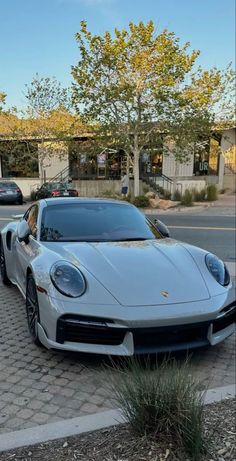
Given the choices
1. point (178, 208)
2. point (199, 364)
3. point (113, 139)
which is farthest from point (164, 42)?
point (199, 364)

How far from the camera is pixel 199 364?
356 cm

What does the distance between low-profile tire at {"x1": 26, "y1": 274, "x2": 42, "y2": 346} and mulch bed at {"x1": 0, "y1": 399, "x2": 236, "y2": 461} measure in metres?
1.40

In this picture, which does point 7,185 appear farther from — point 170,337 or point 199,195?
point 170,337

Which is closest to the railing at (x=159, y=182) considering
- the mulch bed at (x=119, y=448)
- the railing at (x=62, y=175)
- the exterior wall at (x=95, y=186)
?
the exterior wall at (x=95, y=186)

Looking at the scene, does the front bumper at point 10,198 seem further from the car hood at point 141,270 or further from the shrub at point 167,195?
A: the car hood at point 141,270

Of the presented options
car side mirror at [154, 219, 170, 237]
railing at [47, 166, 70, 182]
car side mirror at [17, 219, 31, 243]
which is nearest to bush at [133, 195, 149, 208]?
railing at [47, 166, 70, 182]

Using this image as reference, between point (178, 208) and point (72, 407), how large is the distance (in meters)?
17.6

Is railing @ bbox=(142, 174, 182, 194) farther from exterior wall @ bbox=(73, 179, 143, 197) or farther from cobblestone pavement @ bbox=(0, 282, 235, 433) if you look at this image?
cobblestone pavement @ bbox=(0, 282, 235, 433)

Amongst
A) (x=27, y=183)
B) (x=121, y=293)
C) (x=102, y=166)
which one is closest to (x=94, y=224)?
(x=121, y=293)

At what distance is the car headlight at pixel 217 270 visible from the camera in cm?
375

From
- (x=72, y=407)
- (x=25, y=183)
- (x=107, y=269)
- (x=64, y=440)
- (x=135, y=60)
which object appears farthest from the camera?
(x=25, y=183)

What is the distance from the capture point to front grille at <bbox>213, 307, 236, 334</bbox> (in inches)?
136

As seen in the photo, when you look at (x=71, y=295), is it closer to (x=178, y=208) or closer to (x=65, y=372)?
(x=65, y=372)

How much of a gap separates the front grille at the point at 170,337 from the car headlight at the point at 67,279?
56cm
